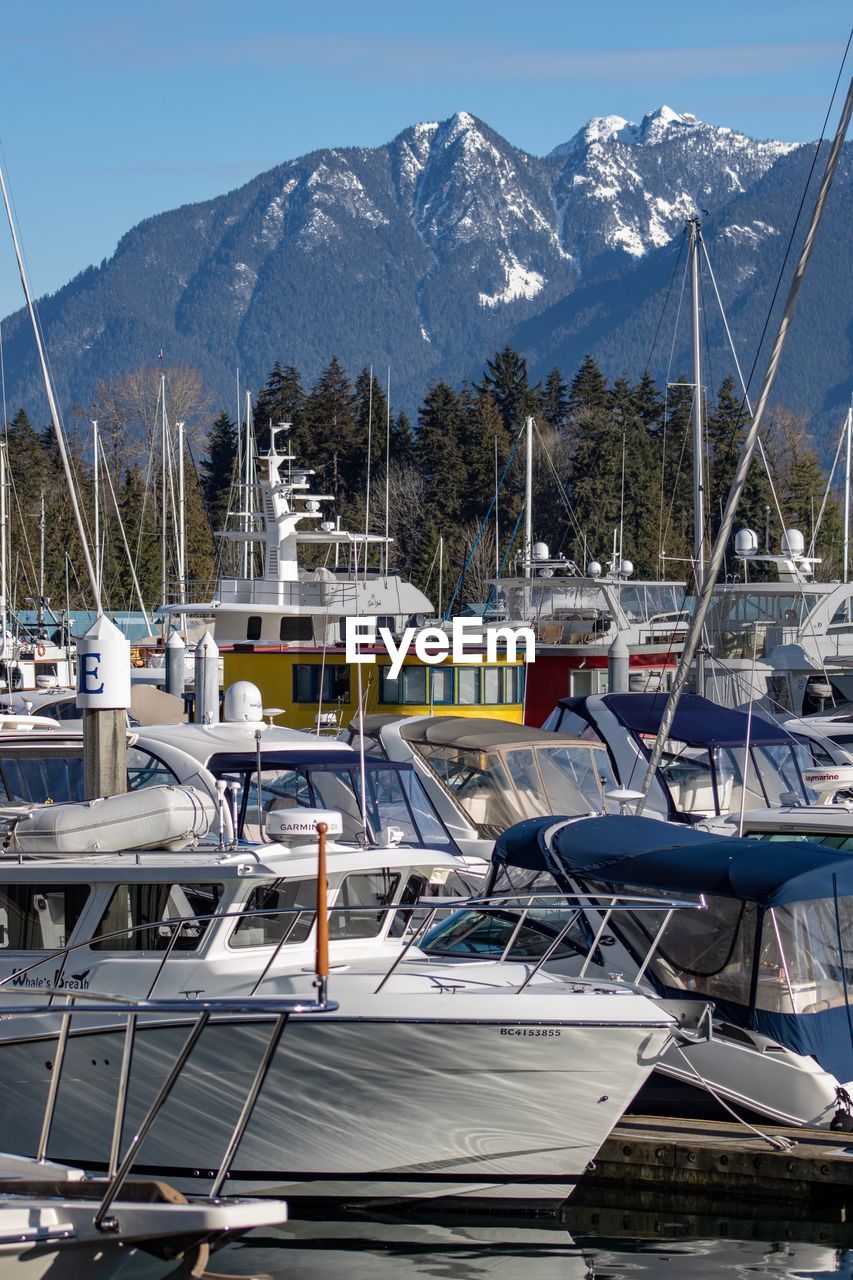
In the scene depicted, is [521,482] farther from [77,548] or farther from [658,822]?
[658,822]

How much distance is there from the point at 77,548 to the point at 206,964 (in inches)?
2065

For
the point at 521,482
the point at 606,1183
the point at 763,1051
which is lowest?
the point at 606,1183

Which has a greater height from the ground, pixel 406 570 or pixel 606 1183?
pixel 406 570

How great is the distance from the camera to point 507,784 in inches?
681

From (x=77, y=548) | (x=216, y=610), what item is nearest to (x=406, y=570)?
(x=77, y=548)

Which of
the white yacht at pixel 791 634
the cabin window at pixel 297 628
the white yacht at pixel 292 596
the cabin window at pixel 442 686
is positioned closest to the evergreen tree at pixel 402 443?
the white yacht at pixel 791 634

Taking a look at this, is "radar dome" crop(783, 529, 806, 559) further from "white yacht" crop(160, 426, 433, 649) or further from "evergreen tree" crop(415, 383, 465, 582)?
"evergreen tree" crop(415, 383, 465, 582)

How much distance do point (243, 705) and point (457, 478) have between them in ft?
184

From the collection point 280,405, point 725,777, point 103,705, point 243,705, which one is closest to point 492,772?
point 243,705

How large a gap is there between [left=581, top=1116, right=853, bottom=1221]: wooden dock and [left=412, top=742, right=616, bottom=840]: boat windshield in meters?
6.12

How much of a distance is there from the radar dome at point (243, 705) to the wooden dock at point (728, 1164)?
7.45 meters

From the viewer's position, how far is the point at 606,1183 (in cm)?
1116

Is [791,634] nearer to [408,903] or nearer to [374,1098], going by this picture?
[408,903]

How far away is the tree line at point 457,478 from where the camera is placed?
208ft
